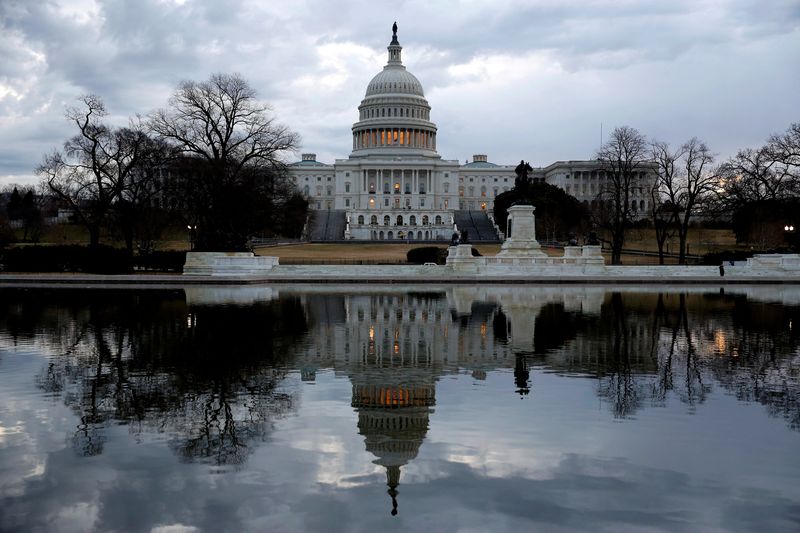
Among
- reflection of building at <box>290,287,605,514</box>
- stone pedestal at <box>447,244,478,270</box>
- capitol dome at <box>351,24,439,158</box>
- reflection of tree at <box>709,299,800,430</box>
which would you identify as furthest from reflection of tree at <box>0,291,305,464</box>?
capitol dome at <box>351,24,439,158</box>

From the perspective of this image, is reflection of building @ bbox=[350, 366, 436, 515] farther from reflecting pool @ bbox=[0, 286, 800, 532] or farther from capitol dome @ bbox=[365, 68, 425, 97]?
capitol dome @ bbox=[365, 68, 425, 97]

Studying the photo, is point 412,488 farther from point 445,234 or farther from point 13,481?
point 445,234

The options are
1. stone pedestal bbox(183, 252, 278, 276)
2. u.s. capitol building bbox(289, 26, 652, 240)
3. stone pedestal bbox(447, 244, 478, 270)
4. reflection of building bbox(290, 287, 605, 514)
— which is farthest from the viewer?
u.s. capitol building bbox(289, 26, 652, 240)

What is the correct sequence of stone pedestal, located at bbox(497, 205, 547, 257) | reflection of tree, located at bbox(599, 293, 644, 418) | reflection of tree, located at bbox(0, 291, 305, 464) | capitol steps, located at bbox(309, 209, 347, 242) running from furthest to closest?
capitol steps, located at bbox(309, 209, 347, 242) → stone pedestal, located at bbox(497, 205, 547, 257) → reflection of tree, located at bbox(599, 293, 644, 418) → reflection of tree, located at bbox(0, 291, 305, 464)

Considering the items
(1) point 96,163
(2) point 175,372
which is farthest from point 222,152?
(2) point 175,372

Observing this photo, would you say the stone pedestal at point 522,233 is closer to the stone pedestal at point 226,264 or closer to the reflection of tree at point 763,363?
the stone pedestal at point 226,264

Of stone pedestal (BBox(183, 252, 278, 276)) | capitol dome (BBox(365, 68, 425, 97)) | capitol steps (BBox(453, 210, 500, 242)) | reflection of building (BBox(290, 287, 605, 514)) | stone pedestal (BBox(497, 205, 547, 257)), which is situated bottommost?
reflection of building (BBox(290, 287, 605, 514))

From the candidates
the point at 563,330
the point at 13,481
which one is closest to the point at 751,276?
the point at 563,330

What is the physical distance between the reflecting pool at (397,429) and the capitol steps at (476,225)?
8626 cm

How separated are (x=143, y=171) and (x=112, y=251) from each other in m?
10.3

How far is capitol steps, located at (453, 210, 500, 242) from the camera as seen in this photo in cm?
10751

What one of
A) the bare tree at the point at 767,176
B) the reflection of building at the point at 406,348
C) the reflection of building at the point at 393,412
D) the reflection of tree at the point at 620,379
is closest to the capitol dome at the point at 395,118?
the bare tree at the point at 767,176

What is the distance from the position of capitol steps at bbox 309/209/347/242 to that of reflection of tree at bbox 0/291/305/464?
277 ft

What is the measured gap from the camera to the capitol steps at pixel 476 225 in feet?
353
